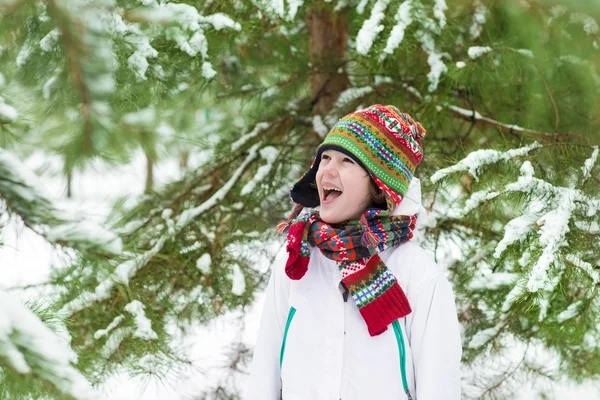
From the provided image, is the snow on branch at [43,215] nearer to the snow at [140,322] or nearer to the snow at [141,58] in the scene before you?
the snow at [141,58]

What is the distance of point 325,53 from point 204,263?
49.6 inches

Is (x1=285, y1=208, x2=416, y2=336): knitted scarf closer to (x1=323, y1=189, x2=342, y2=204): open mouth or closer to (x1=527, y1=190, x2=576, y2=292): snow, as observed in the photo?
(x1=323, y1=189, x2=342, y2=204): open mouth

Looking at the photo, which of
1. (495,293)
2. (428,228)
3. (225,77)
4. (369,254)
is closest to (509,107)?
(428,228)

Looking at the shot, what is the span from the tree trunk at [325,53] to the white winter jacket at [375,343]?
5.41 feet

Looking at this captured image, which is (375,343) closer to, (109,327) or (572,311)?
(572,311)

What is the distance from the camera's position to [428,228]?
9.10 ft

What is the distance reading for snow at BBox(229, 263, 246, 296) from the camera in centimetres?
274

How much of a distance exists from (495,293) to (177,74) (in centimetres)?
153

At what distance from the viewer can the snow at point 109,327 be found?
8.28 ft

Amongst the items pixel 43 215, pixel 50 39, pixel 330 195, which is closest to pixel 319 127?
pixel 330 195

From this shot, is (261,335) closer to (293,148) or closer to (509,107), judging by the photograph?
(293,148)

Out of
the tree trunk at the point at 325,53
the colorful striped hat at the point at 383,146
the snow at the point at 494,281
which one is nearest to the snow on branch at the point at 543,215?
the colorful striped hat at the point at 383,146

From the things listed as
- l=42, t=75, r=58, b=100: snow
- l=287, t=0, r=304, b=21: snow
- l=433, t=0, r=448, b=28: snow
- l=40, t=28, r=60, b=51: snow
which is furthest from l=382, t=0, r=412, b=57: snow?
l=40, t=28, r=60, b=51: snow

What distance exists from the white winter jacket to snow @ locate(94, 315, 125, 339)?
1034 mm
